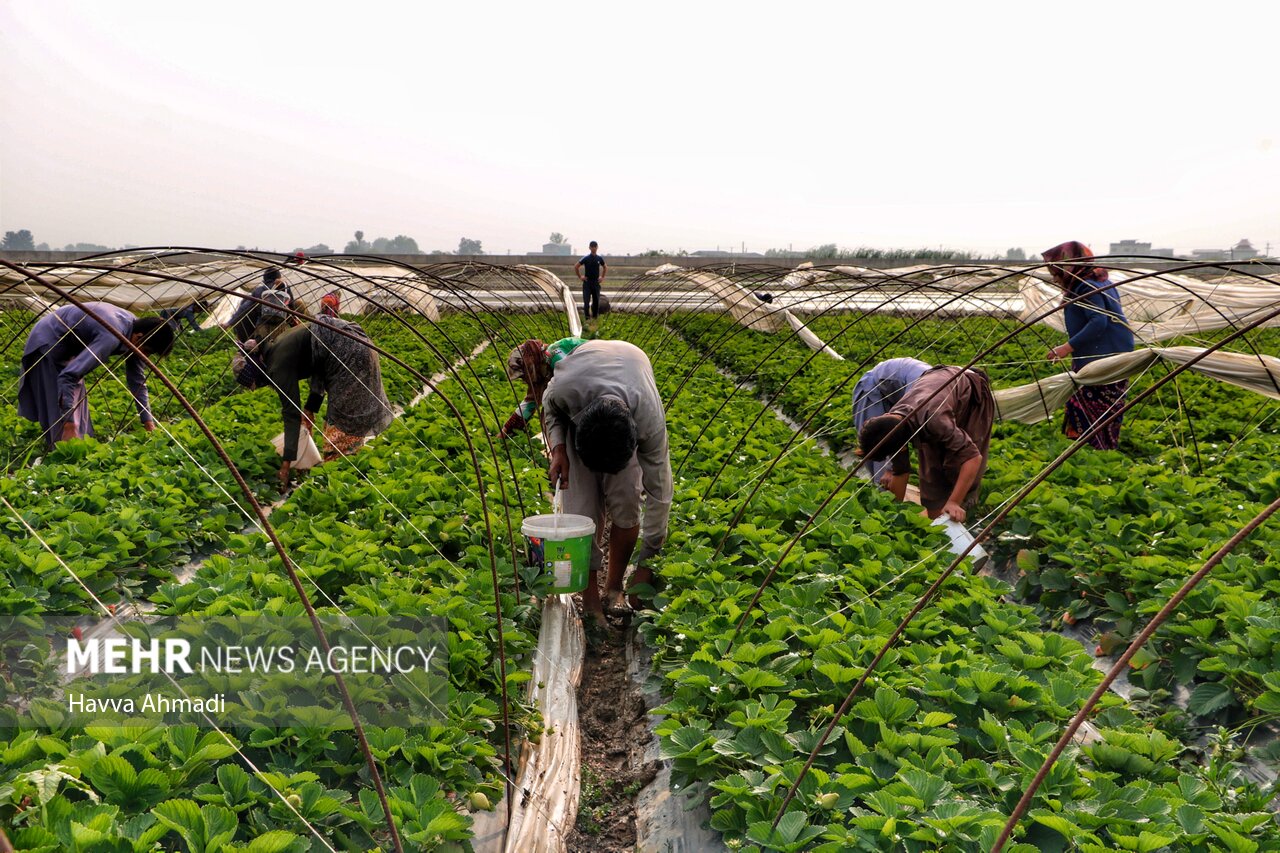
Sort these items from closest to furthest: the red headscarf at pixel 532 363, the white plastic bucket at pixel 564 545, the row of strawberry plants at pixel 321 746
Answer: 1. the row of strawberry plants at pixel 321 746
2. the white plastic bucket at pixel 564 545
3. the red headscarf at pixel 532 363

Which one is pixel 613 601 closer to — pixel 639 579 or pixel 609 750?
pixel 639 579

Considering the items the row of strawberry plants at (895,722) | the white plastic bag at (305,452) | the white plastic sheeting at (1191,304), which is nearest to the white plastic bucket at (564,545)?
the row of strawberry plants at (895,722)

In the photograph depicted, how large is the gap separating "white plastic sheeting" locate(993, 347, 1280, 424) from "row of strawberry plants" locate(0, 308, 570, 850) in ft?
13.8

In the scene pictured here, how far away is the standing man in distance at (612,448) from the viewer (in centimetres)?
379

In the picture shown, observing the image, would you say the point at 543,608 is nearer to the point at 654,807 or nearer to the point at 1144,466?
the point at 654,807

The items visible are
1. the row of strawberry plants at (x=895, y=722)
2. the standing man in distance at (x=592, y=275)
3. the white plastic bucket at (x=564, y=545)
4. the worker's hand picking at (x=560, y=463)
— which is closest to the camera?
the row of strawberry plants at (x=895, y=722)

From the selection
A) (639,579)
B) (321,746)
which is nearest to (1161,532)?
(639,579)

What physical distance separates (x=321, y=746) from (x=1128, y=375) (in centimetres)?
554

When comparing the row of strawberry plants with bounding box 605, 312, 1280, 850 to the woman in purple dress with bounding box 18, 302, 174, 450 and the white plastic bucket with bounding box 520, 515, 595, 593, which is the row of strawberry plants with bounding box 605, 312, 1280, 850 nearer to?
the white plastic bucket with bounding box 520, 515, 595, 593

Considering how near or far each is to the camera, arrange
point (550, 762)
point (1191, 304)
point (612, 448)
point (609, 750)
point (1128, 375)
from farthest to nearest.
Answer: point (1191, 304)
point (1128, 375)
point (612, 448)
point (609, 750)
point (550, 762)

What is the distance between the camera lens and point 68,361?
21.0 feet

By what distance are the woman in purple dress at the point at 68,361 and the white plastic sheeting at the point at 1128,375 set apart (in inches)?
258

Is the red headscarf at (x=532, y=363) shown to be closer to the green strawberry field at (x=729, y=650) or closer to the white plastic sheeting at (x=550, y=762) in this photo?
the green strawberry field at (x=729, y=650)

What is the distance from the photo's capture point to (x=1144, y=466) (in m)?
5.35
